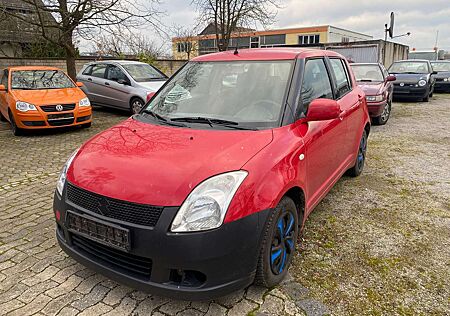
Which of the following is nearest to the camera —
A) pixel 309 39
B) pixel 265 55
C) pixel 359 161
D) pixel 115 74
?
pixel 265 55

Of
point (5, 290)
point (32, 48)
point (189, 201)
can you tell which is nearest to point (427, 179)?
point (189, 201)

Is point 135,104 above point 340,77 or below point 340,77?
below

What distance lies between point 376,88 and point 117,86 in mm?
7253

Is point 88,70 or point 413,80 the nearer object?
point 88,70

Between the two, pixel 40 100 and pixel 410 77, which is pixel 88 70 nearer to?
pixel 40 100

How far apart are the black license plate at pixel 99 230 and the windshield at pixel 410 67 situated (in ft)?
46.9

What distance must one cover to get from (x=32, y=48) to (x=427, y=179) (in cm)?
1766

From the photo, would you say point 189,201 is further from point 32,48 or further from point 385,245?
point 32,48

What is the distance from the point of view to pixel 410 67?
1354 cm

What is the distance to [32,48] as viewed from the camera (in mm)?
16281

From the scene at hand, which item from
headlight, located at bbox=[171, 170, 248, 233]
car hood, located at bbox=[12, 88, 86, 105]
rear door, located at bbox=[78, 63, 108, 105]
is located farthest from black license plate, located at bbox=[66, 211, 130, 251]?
rear door, located at bbox=[78, 63, 108, 105]

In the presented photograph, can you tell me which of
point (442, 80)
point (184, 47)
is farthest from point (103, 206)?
point (184, 47)

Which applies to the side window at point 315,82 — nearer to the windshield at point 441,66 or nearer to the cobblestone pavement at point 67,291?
the cobblestone pavement at point 67,291

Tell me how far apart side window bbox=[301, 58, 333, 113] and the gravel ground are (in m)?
1.31
